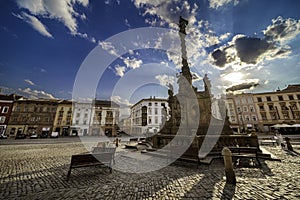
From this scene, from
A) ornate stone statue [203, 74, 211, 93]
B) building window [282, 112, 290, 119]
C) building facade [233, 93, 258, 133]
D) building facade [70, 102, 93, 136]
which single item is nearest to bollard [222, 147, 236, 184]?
ornate stone statue [203, 74, 211, 93]

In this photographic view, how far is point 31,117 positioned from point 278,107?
69878 millimetres

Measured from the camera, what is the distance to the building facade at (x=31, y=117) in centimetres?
3522

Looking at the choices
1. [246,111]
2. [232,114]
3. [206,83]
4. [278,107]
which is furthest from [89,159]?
[278,107]

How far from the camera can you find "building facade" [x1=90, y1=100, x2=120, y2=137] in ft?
140

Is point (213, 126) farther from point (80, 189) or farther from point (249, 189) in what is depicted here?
point (80, 189)

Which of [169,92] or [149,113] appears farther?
[149,113]

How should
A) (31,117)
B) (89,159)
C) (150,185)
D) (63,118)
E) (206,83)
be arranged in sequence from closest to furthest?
(150,185)
(89,159)
(206,83)
(31,117)
(63,118)

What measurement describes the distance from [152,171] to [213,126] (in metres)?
7.33

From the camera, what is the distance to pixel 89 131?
137ft

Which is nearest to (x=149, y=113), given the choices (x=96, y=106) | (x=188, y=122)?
(x=96, y=106)

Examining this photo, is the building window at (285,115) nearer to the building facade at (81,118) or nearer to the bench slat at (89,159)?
the bench slat at (89,159)

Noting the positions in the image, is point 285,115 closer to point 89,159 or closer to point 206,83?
point 206,83

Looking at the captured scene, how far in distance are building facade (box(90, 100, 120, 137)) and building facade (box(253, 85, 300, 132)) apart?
45025mm

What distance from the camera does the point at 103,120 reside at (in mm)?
43344
